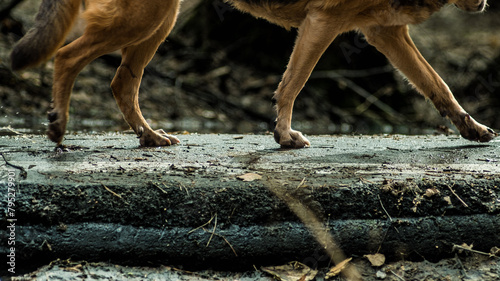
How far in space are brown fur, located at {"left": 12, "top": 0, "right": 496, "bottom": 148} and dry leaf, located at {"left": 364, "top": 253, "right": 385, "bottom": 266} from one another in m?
1.41

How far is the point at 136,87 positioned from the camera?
3668 mm

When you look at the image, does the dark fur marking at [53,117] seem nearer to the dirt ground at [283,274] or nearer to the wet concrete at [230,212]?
the wet concrete at [230,212]

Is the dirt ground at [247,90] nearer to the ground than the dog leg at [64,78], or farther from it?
nearer to the ground

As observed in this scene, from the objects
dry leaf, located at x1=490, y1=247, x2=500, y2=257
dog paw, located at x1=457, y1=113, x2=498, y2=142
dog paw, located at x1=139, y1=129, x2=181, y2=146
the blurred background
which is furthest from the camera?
the blurred background

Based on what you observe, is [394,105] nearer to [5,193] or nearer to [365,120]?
[365,120]

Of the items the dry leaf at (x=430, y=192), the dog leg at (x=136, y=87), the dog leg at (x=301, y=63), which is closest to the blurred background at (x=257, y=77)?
the dog leg at (x=136, y=87)

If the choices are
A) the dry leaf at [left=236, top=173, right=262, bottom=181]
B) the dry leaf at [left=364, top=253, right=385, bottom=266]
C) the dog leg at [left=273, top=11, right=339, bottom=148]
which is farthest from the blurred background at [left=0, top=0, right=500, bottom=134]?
the dry leaf at [left=364, top=253, right=385, bottom=266]

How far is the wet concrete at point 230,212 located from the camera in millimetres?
2098

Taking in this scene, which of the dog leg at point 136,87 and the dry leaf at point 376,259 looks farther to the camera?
the dog leg at point 136,87

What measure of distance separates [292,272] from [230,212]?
0.36 metres

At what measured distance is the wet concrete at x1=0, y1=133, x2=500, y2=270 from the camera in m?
2.10

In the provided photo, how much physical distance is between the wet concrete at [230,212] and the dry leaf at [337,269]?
58mm

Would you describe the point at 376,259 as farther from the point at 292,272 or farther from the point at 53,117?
the point at 53,117

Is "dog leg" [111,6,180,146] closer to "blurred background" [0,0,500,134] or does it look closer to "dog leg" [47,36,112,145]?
"dog leg" [47,36,112,145]
